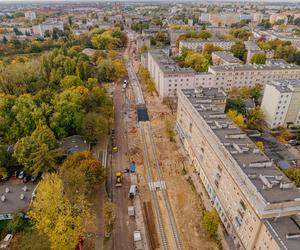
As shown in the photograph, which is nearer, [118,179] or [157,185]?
[157,185]

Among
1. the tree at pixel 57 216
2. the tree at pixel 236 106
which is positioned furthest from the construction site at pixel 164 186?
the tree at pixel 236 106

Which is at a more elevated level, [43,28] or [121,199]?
[43,28]

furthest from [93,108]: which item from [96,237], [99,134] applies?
[96,237]

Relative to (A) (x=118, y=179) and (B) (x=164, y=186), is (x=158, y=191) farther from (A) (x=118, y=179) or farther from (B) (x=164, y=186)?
(A) (x=118, y=179)

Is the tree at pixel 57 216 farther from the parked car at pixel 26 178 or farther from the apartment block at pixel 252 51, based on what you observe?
the apartment block at pixel 252 51

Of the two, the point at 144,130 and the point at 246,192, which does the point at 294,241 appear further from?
the point at 144,130

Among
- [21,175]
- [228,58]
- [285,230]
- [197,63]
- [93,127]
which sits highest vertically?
[285,230]

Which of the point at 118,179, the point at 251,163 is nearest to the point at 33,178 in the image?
the point at 118,179
